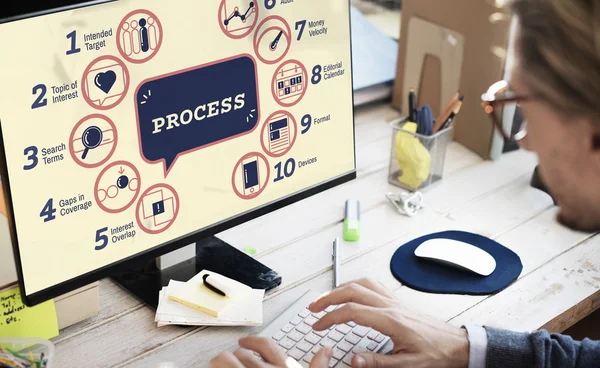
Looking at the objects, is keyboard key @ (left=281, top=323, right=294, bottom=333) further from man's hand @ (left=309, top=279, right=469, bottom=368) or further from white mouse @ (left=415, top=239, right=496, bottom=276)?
white mouse @ (left=415, top=239, right=496, bottom=276)

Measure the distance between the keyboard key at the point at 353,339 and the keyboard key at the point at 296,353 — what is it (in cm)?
7

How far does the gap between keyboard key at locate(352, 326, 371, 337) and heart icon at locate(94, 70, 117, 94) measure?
0.46m

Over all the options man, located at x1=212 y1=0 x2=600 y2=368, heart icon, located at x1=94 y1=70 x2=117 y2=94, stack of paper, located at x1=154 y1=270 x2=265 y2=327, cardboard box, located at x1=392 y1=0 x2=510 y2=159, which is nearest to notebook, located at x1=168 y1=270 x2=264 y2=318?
stack of paper, located at x1=154 y1=270 x2=265 y2=327

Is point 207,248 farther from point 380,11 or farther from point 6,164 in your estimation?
point 380,11

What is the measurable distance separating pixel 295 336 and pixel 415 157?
0.52 metres

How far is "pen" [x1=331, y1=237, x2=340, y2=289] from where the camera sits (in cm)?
117

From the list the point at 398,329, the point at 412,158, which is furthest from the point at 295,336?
the point at 412,158

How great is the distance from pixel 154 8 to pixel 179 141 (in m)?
0.18

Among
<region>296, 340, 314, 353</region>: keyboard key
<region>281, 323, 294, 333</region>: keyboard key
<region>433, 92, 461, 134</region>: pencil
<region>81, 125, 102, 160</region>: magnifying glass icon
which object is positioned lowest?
<region>296, 340, 314, 353</region>: keyboard key

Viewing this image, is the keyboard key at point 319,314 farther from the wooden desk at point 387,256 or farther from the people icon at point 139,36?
the people icon at point 139,36

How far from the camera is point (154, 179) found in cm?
102

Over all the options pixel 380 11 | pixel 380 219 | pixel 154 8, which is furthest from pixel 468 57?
pixel 154 8

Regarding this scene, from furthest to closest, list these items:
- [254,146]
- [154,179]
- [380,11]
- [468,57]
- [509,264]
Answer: [380,11]
[468,57]
[509,264]
[254,146]
[154,179]

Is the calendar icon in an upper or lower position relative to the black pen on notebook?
upper
